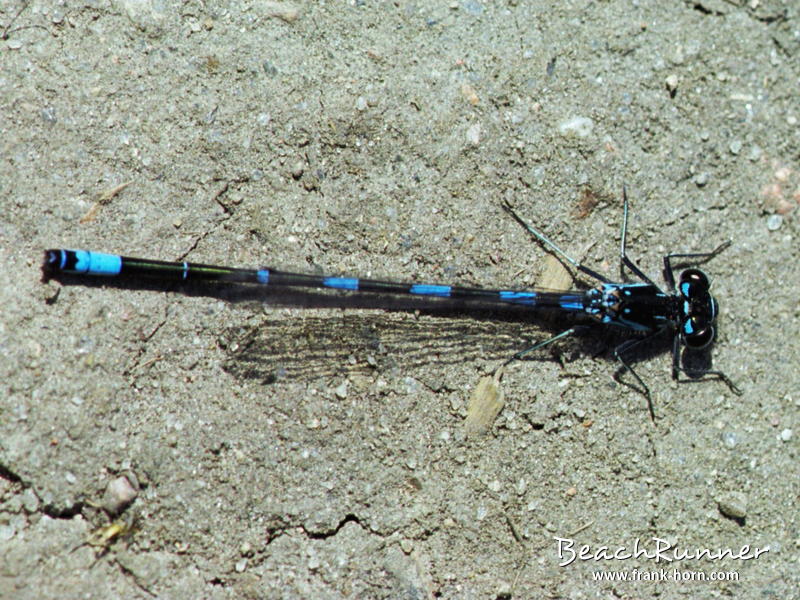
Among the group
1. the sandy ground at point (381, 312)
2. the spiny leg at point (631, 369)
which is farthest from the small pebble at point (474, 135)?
the spiny leg at point (631, 369)

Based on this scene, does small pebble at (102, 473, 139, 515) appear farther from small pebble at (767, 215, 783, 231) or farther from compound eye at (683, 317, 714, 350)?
small pebble at (767, 215, 783, 231)

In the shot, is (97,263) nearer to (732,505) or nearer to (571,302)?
(571,302)

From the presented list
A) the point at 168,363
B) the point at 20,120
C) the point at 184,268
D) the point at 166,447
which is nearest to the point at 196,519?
the point at 166,447

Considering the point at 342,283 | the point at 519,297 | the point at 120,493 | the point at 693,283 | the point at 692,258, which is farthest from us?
the point at 692,258

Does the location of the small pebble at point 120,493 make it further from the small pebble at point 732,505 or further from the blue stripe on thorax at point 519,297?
the small pebble at point 732,505

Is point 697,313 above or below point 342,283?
below

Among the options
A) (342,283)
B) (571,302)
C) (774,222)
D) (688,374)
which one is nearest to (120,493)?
(342,283)

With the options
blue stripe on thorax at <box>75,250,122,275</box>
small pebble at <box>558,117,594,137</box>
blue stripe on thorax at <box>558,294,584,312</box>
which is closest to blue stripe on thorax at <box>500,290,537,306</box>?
blue stripe on thorax at <box>558,294,584,312</box>
